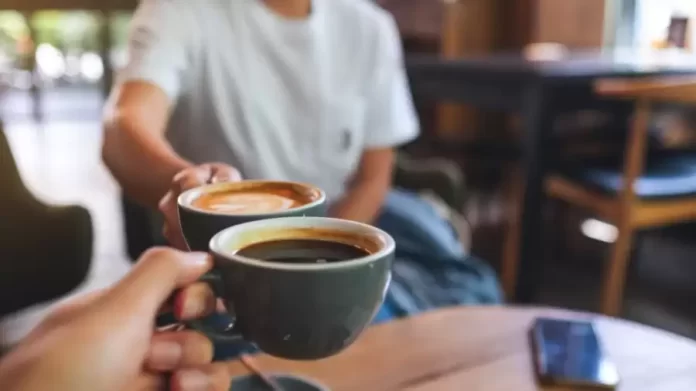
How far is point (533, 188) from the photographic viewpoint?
2.06 metres

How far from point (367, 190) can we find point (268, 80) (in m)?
0.25

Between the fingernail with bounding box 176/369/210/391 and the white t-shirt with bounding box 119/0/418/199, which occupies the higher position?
the white t-shirt with bounding box 119/0/418/199

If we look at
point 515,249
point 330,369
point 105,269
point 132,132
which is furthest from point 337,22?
point 105,269

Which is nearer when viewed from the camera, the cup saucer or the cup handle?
the cup handle

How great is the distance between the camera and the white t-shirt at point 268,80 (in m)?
1.10

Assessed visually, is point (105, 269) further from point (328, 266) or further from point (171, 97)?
point (328, 266)

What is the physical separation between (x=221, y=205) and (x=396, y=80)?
781 mm

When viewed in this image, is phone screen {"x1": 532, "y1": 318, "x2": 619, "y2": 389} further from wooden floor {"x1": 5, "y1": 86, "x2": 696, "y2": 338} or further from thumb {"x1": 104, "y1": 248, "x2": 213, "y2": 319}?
wooden floor {"x1": 5, "y1": 86, "x2": 696, "y2": 338}

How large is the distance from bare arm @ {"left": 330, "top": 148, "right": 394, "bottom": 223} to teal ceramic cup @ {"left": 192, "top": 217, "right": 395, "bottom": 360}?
0.68 meters

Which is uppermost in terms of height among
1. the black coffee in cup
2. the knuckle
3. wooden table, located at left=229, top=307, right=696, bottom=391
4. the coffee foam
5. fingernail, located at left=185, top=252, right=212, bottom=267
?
the knuckle

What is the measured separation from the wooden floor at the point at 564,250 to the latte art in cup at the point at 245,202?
1.00 meters

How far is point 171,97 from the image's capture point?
103cm

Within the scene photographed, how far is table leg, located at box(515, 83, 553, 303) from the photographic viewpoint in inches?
78.5

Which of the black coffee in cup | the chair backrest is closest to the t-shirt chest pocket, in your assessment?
the black coffee in cup
